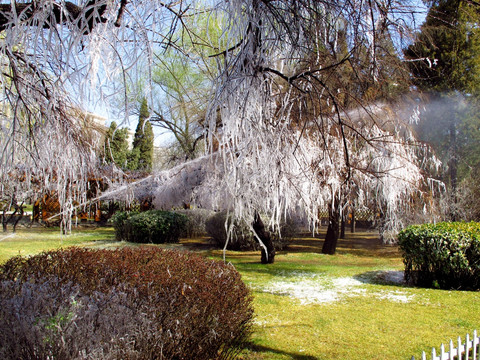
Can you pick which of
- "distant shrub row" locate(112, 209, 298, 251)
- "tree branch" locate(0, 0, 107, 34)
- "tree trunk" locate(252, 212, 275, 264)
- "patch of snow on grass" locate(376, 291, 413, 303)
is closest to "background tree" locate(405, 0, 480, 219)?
"distant shrub row" locate(112, 209, 298, 251)

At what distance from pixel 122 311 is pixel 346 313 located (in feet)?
13.7

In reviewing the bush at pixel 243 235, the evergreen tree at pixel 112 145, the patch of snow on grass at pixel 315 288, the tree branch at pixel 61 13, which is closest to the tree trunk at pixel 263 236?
the patch of snow on grass at pixel 315 288

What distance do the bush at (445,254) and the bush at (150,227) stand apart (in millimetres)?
9591

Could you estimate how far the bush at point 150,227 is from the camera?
15.2 m

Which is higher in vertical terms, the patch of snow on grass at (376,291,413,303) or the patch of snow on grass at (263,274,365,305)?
the patch of snow on grass at (263,274,365,305)

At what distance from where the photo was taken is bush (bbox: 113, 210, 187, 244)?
15.2 meters

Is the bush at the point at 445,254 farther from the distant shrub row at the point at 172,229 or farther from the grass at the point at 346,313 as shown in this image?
the distant shrub row at the point at 172,229

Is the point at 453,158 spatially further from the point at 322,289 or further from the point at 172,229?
the point at 172,229

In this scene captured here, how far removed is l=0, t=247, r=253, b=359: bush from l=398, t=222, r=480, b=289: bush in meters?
4.57

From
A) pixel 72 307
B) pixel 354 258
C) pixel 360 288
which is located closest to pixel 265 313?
pixel 360 288

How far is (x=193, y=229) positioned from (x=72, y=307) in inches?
600

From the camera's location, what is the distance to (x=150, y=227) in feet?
49.6

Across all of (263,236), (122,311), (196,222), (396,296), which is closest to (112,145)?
(263,236)

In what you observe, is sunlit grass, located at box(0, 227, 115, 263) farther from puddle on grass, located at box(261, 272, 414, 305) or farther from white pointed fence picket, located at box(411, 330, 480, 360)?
white pointed fence picket, located at box(411, 330, 480, 360)
